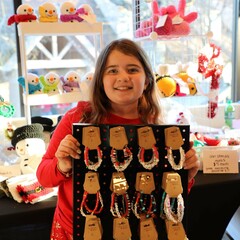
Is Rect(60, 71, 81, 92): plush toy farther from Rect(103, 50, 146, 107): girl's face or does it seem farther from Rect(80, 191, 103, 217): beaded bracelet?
Rect(80, 191, 103, 217): beaded bracelet

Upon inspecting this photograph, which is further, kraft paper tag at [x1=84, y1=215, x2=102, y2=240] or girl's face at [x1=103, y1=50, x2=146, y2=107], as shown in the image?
girl's face at [x1=103, y1=50, x2=146, y2=107]

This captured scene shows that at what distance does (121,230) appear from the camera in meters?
0.95

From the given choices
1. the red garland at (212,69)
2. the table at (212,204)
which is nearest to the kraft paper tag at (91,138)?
the table at (212,204)

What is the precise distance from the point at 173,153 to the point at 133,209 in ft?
0.59

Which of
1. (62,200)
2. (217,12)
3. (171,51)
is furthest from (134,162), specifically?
(217,12)

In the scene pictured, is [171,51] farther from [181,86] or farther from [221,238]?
[221,238]

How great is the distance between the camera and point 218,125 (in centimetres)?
263

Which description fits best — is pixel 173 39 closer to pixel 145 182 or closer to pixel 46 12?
pixel 46 12

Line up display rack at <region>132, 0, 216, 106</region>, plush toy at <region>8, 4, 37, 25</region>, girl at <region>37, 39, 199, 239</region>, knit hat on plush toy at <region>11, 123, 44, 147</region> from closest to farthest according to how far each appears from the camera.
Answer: girl at <region>37, 39, 199, 239</region> < knit hat on plush toy at <region>11, 123, 44, 147</region> < plush toy at <region>8, 4, 37, 25</region> < display rack at <region>132, 0, 216, 106</region>

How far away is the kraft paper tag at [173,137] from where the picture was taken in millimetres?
948

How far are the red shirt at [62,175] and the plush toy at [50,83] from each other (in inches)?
30.7

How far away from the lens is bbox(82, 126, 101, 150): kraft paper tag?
0.93m

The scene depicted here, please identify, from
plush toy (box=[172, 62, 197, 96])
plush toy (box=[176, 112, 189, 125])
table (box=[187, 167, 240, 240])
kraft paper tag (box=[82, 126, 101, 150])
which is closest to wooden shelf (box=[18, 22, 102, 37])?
plush toy (box=[172, 62, 197, 96])

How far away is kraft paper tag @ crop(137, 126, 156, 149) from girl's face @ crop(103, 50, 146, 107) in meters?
0.14
